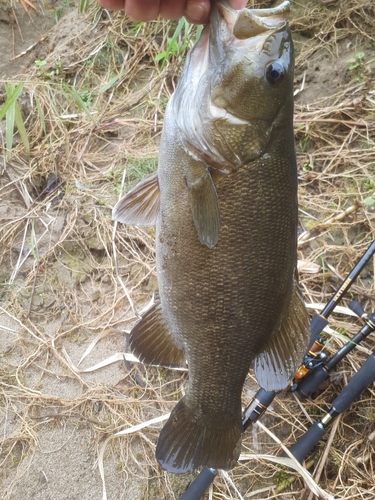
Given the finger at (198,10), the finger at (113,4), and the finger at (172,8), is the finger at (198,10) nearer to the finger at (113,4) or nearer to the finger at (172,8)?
the finger at (172,8)

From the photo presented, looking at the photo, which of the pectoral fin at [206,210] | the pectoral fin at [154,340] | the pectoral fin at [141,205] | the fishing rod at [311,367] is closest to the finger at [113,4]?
the pectoral fin at [141,205]

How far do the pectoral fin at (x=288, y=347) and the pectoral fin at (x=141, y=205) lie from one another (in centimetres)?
61

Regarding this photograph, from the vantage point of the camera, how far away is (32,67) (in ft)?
13.2

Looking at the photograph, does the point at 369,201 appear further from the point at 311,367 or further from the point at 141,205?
the point at 141,205

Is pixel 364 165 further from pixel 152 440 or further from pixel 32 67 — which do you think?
pixel 32 67

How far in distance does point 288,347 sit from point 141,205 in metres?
0.77

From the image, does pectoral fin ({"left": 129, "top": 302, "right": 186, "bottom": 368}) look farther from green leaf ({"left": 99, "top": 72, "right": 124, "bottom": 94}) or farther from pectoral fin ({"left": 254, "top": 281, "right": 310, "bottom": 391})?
green leaf ({"left": 99, "top": 72, "right": 124, "bottom": 94})

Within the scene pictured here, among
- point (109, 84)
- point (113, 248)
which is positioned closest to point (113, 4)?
point (113, 248)

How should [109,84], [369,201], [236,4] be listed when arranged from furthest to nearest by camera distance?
[109,84]
[369,201]
[236,4]

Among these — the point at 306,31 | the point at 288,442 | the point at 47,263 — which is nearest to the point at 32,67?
the point at 47,263

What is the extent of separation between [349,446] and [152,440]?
1.11 m

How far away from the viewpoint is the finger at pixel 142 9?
5.08ft

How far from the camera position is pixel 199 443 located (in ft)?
5.39

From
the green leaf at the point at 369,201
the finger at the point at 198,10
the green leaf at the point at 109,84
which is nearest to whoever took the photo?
the finger at the point at 198,10
